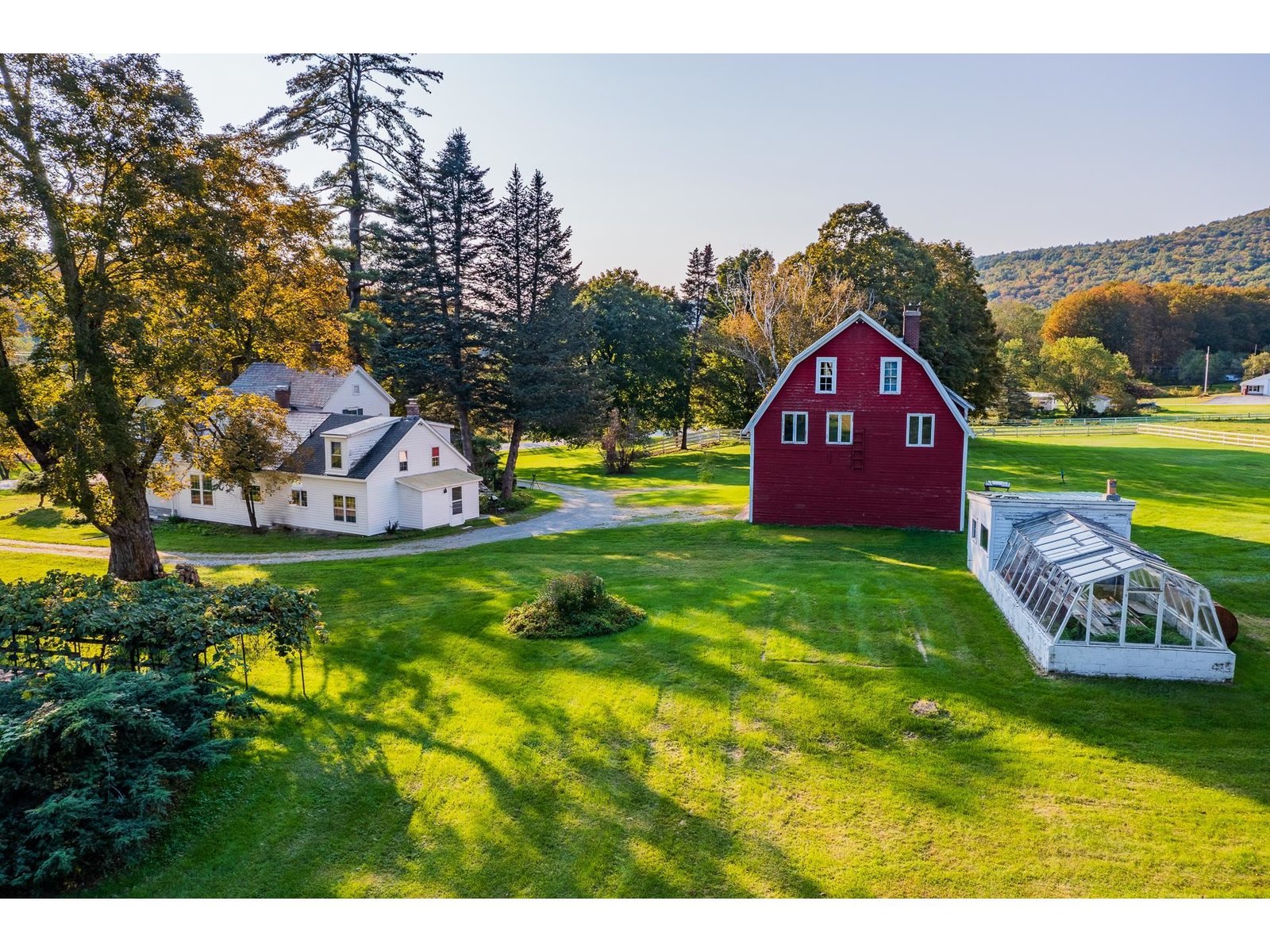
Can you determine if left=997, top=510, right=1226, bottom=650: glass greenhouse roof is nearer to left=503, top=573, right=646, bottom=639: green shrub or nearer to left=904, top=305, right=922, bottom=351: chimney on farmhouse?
left=503, top=573, right=646, bottom=639: green shrub

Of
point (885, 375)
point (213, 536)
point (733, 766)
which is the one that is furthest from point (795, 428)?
point (213, 536)

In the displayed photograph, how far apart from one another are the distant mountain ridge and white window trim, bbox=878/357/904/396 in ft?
413

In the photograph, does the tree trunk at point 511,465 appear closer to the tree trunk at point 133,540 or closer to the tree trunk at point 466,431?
the tree trunk at point 466,431

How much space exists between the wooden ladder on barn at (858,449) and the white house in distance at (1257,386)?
87.2 meters

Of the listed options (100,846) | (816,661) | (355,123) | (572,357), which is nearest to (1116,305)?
(572,357)

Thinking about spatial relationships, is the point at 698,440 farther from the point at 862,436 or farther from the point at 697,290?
the point at 862,436

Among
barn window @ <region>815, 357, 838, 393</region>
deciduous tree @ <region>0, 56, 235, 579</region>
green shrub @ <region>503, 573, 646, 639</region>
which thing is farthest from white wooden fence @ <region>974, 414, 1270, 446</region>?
deciduous tree @ <region>0, 56, 235, 579</region>

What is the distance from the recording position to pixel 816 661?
43.7ft

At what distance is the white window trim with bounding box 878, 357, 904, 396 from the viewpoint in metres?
25.7

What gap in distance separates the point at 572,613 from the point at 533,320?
75.3ft

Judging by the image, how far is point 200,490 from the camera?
30.8 meters

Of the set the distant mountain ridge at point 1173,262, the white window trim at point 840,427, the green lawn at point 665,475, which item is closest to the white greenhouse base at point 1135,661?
the white window trim at point 840,427

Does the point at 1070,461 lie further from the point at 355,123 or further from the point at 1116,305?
the point at 1116,305

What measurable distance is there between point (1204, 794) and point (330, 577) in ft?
62.5
